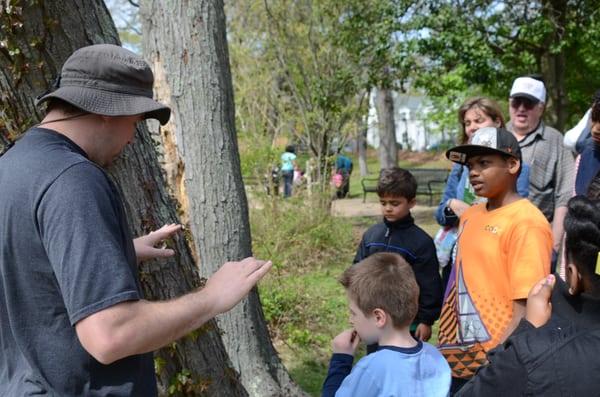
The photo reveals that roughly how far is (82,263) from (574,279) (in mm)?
1483

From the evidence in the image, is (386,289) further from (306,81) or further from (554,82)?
(306,81)

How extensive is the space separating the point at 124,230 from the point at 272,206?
7139mm

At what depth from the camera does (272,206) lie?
29.3ft

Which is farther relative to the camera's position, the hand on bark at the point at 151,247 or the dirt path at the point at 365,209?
the dirt path at the point at 365,209

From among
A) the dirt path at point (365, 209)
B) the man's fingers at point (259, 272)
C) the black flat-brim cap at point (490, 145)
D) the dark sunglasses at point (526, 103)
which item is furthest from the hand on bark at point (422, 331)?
the dirt path at point (365, 209)

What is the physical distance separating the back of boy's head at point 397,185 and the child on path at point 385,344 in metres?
1.27

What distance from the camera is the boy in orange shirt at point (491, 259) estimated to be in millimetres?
2863

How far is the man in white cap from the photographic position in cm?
412

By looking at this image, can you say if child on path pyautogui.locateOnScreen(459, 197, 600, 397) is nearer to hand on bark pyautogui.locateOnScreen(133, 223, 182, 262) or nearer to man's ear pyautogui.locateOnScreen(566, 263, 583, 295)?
man's ear pyautogui.locateOnScreen(566, 263, 583, 295)

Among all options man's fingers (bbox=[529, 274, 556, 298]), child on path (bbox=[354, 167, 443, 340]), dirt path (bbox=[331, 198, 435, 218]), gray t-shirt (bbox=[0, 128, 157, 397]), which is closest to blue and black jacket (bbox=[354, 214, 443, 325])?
child on path (bbox=[354, 167, 443, 340])

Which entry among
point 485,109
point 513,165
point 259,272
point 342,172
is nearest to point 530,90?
point 485,109

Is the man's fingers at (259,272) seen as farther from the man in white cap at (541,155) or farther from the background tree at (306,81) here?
the background tree at (306,81)

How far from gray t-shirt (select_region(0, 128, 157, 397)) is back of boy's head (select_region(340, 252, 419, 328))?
909 millimetres

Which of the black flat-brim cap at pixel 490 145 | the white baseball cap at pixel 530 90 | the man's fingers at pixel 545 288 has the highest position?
the white baseball cap at pixel 530 90
